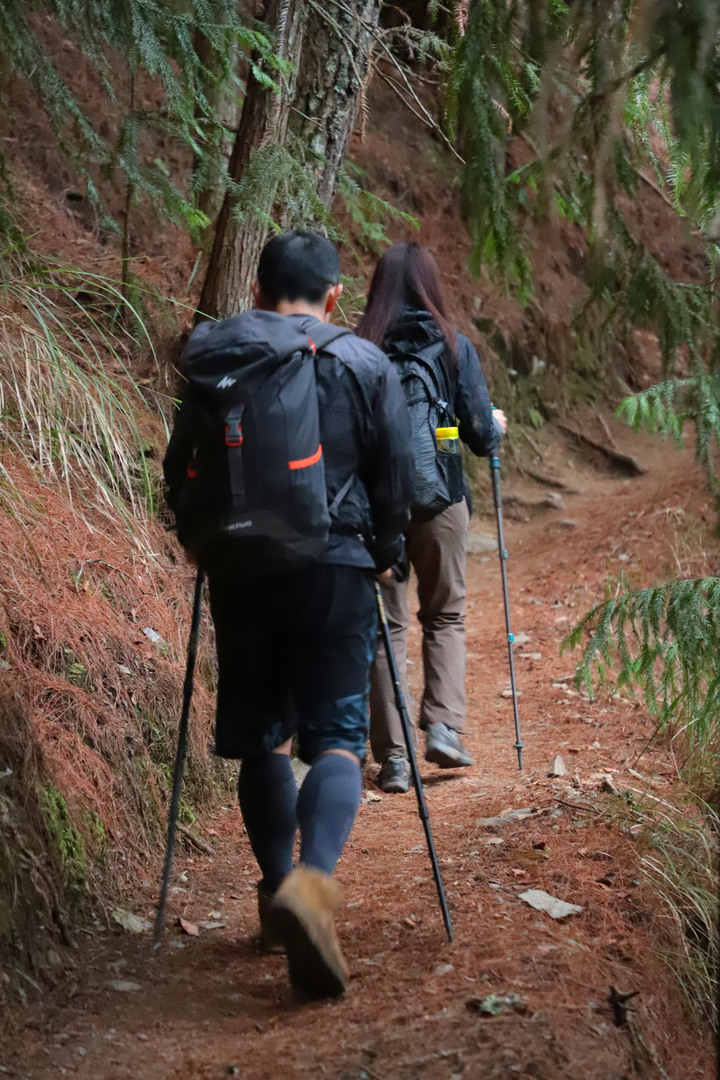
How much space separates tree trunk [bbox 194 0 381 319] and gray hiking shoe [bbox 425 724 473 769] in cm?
251

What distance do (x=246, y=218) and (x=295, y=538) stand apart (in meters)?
3.25

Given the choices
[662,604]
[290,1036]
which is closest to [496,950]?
[290,1036]

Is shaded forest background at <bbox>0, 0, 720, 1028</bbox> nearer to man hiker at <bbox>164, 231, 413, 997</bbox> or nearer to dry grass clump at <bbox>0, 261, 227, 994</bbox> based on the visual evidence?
dry grass clump at <bbox>0, 261, 227, 994</bbox>

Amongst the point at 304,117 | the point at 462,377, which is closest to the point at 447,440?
the point at 462,377

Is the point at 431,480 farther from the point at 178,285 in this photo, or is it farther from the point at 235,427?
the point at 178,285

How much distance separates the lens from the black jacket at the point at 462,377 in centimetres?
446

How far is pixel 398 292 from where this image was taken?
446cm

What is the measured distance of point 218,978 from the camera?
3.00m

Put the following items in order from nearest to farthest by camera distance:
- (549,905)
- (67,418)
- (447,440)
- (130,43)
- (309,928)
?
1. (309,928)
2. (549,905)
3. (130,43)
4. (447,440)
5. (67,418)

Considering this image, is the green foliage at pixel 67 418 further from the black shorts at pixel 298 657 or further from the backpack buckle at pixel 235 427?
the backpack buckle at pixel 235 427

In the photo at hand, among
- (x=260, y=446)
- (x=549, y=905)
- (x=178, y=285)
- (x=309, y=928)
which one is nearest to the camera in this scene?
(x=309, y=928)

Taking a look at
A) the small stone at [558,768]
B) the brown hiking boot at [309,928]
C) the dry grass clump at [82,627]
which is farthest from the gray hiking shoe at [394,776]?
the brown hiking boot at [309,928]

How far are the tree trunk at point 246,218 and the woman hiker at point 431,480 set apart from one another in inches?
46.5

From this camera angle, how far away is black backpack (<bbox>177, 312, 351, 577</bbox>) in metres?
2.57
